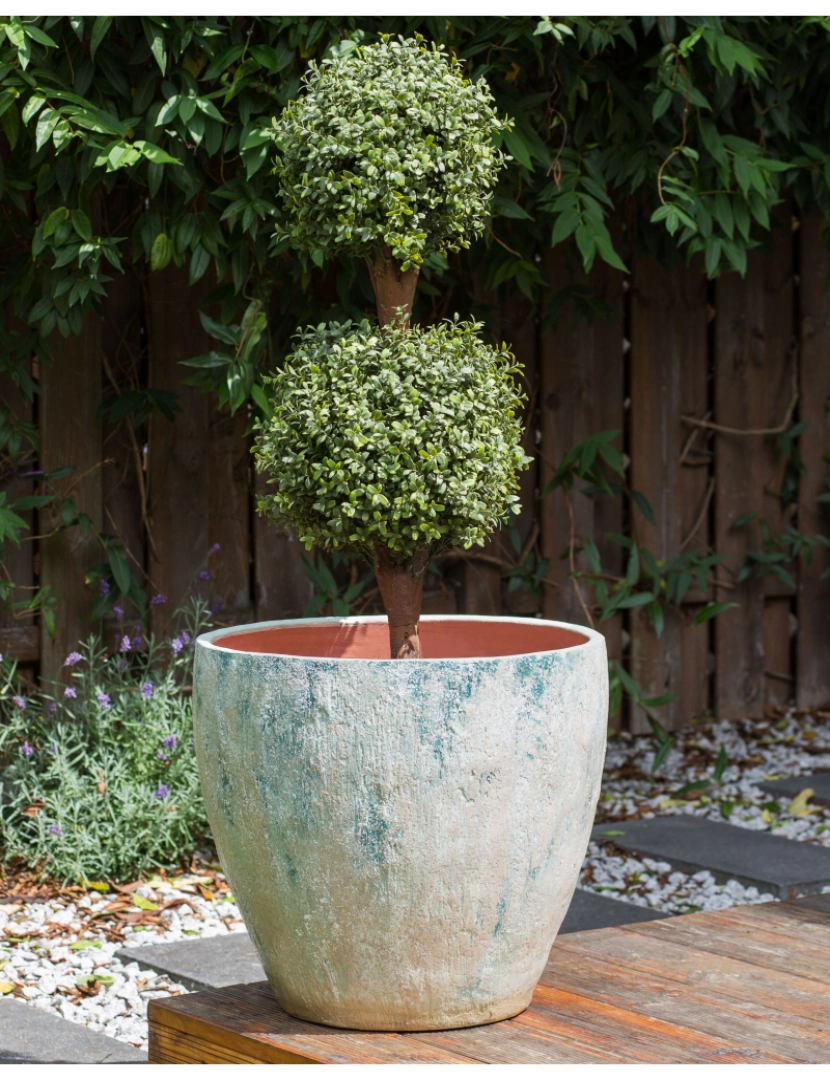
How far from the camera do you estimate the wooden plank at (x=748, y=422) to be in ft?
16.6

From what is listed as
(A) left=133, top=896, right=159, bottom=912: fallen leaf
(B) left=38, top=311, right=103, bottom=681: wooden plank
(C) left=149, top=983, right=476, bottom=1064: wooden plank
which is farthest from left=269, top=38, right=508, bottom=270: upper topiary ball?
(B) left=38, top=311, right=103, bottom=681: wooden plank

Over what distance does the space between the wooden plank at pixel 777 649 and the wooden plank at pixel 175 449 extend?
94.3 inches

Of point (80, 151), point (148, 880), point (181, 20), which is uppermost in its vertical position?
point (181, 20)

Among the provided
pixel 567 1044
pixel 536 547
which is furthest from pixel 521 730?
pixel 536 547

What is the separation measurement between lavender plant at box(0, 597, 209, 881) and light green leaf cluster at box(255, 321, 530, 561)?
5.20ft

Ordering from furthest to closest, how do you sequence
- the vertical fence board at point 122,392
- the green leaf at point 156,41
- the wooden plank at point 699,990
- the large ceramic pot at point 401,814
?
the vertical fence board at point 122,392 → the green leaf at point 156,41 → the wooden plank at point 699,990 → the large ceramic pot at point 401,814

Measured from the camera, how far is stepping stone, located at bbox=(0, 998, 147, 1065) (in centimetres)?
231

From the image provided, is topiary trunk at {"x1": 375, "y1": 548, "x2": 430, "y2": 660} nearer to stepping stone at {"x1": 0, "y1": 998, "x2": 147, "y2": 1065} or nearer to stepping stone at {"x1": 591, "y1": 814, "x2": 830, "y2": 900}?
stepping stone at {"x1": 0, "y1": 998, "x2": 147, "y2": 1065}

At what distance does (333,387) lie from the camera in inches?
76.2

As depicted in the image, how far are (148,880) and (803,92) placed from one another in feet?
9.89

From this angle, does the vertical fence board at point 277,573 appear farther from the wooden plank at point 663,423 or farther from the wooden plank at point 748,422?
the wooden plank at point 748,422

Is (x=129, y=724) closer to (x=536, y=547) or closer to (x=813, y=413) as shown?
(x=536, y=547)

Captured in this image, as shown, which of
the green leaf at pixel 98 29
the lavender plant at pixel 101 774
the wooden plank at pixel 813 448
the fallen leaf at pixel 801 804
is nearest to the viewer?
the green leaf at pixel 98 29

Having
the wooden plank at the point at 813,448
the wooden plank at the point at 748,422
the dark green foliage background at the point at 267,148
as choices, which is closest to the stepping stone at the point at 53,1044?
the dark green foliage background at the point at 267,148
